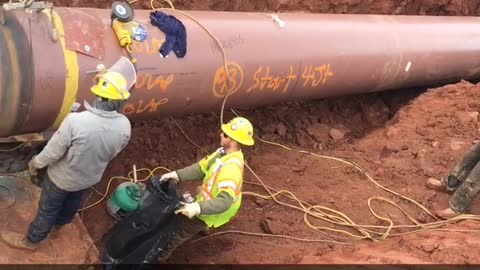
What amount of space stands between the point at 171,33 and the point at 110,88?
1.28 m

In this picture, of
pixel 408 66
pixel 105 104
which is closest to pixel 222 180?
pixel 105 104

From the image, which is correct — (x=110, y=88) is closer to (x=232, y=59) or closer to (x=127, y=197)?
(x=127, y=197)

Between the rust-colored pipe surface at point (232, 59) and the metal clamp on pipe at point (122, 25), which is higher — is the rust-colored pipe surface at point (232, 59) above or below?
below

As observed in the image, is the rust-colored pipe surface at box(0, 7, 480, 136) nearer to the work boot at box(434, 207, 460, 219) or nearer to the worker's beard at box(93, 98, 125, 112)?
the worker's beard at box(93, 98, 125, 112)

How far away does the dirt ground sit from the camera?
5.71 meters

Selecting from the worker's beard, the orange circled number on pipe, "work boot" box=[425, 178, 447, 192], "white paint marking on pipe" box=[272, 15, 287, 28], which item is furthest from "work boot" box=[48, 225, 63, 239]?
"work boot" box=[425, 178, 447, 192]

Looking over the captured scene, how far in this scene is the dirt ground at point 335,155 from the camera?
5707 millimetres

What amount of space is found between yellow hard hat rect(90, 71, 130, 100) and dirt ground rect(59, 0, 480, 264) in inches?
73.6

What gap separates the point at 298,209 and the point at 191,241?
1192mm

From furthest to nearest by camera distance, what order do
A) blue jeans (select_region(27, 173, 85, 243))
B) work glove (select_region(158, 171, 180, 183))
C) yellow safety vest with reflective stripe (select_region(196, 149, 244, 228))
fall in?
work glove (select_region(158, 171, 180, 183)) < yellow safety vest with reflective stripe (select_region(196, 149, 244, 228)) < blue jeans (select_region(27, 173, 85, 243))

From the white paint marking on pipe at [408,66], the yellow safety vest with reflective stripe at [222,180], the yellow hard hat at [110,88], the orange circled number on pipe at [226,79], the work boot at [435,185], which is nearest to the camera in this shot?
the yellow hard hat at [110,88]

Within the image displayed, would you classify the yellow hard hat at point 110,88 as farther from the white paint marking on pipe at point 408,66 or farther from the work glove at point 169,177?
the white paint marking on pipe at point 408,66

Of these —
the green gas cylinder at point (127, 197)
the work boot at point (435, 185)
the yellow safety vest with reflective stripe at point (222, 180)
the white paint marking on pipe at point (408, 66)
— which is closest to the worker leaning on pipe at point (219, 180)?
the yellow safety vest with reflective stripe at point (222, 180)

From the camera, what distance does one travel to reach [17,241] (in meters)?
5.15
